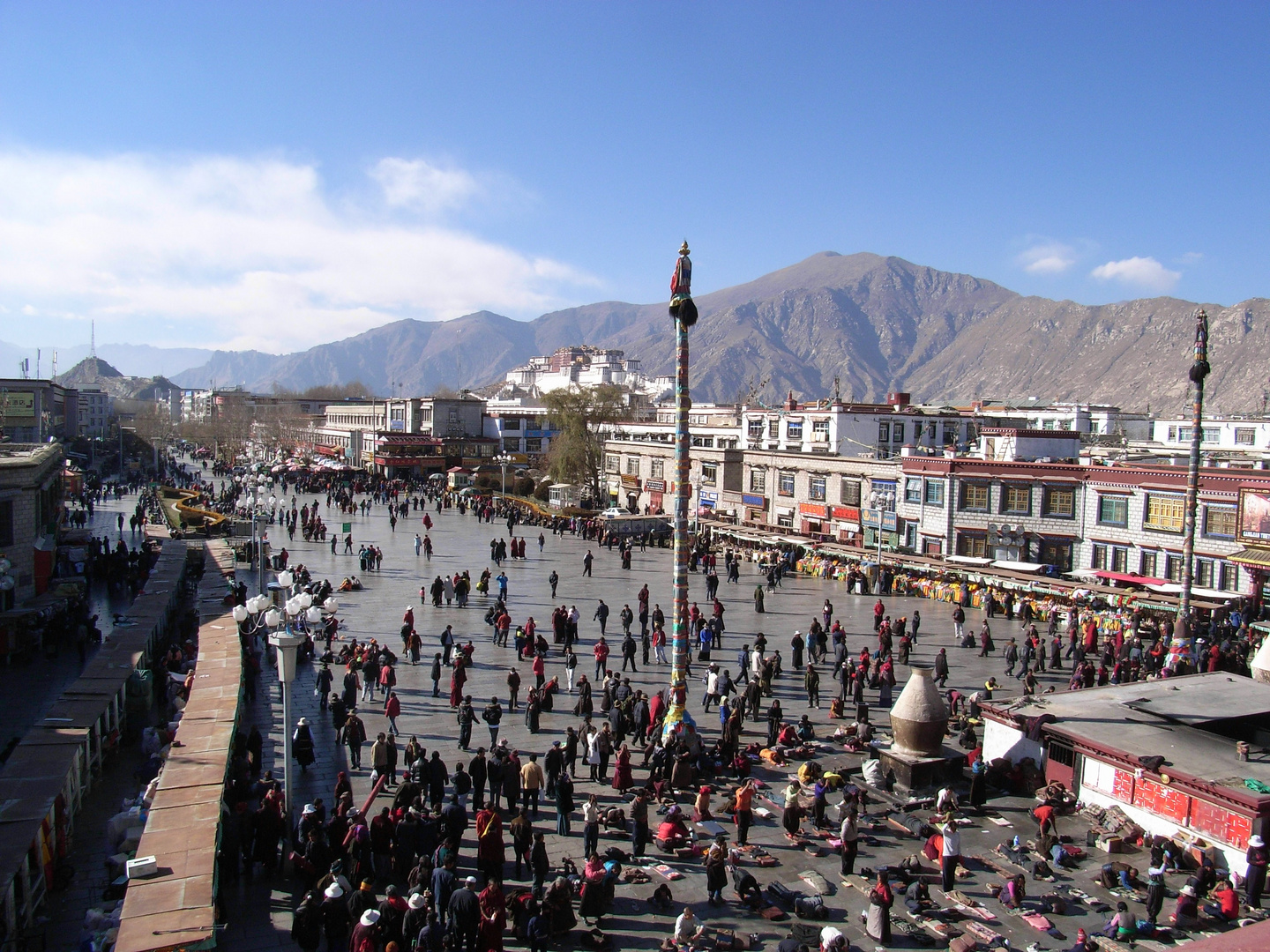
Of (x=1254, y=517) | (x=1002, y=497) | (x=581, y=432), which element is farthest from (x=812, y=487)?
(x=581, y=432)

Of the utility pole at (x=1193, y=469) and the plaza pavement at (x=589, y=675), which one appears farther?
the utility pole at (x=1193, y=469)

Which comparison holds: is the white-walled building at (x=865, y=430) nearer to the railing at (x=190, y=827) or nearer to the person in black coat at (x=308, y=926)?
the railing at (x=190, y=827)

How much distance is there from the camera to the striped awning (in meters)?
26.4

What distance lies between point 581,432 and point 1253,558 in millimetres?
41983

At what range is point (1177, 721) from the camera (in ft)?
47.6

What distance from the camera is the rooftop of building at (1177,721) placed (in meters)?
12.5

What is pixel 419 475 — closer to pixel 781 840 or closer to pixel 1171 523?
pixel 1171 523

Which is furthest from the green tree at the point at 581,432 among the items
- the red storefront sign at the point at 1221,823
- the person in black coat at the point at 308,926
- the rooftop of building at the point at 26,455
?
the person in black coat at the point at 308,926

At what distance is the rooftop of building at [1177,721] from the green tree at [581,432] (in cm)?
4505

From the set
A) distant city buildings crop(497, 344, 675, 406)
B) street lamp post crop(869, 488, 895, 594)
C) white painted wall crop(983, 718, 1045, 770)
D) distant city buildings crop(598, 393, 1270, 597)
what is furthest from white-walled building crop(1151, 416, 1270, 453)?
distant city buildings crop(497, 344, 675, 406)

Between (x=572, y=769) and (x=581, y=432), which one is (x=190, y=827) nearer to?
(x=572, y=769)

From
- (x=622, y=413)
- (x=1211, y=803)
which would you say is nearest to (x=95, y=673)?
(x=1211, y=803)

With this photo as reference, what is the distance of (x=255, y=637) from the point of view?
20812 mm

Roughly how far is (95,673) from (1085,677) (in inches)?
803
